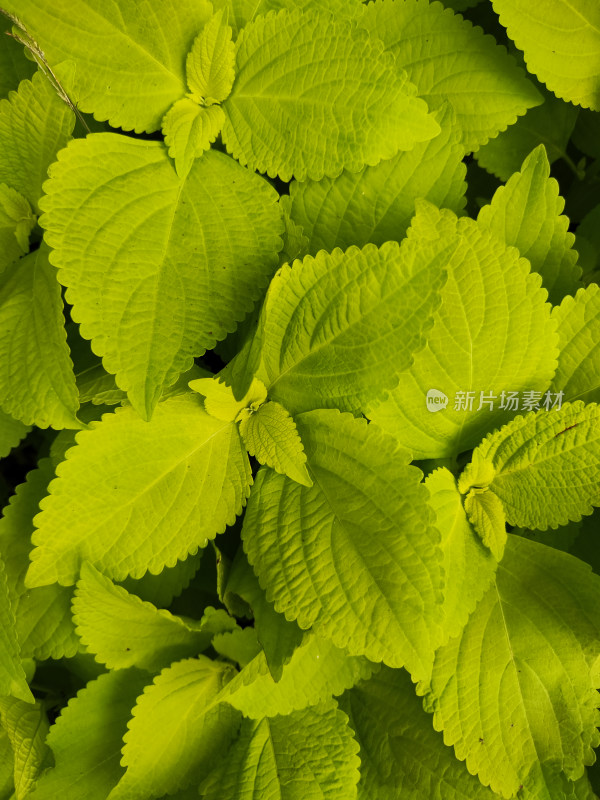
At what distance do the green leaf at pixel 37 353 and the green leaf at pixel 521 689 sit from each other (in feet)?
1.95

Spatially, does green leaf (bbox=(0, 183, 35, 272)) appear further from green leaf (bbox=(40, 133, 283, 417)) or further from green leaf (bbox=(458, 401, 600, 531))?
green leaf (bbox=(458, 401, 600, 531))

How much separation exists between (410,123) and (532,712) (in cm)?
79

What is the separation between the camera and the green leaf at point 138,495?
913 millimetres

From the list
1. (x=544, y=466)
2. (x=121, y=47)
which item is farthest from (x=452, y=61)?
(x=544, y=466)

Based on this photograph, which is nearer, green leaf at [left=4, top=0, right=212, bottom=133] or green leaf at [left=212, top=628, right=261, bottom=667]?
green leaf at [left=4, top=0, right=212, bottom=133]

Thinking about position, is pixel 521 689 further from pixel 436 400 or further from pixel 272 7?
pixel 272 7

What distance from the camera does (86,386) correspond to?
1023 millimetres

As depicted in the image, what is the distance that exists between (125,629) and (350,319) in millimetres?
548

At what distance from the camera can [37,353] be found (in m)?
0.95

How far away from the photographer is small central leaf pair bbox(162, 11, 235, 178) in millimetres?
978

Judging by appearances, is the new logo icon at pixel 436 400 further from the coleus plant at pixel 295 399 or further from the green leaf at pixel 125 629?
the green leaf at pixel 125 629

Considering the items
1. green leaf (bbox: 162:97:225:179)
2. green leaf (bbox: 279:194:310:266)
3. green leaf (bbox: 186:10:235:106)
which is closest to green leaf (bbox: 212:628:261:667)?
green leaf (bbox: 279:194:310:266)

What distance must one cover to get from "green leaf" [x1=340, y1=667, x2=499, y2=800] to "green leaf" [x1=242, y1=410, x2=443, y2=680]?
0.34 metres

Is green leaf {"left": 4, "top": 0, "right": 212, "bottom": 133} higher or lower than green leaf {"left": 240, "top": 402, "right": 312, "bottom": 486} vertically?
higher
